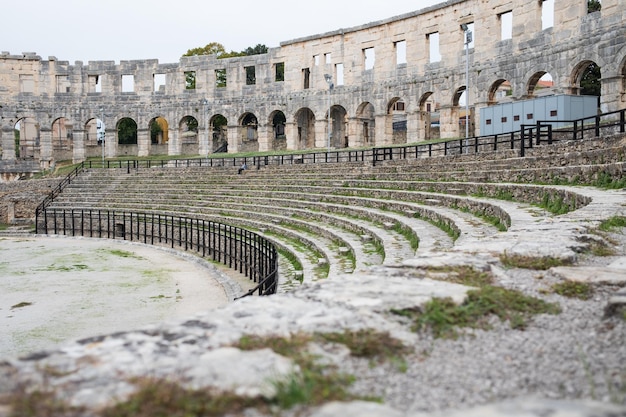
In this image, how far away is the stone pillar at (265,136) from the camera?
46.6 metres

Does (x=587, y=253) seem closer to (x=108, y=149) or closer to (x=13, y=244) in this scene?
(x=13, y=244)

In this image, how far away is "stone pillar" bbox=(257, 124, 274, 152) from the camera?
46.6 meters

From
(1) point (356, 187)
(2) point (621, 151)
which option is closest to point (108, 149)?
(1) point (356, 187)

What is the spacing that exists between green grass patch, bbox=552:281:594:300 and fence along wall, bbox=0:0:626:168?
983 inches

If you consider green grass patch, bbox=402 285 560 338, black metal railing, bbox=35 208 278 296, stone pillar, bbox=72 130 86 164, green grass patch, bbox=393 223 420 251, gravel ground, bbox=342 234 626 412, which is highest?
stone pillar, bbox=72 130 86 164

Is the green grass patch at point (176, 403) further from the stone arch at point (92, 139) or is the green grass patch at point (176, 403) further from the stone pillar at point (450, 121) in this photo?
the stone arch at point (92, 139)

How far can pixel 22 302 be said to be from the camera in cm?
1406

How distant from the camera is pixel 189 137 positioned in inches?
2307

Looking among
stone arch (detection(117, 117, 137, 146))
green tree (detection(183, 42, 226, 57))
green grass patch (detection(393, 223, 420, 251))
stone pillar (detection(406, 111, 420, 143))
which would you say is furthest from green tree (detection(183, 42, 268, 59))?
green grass patch (detection(393, 223, 420, 251))

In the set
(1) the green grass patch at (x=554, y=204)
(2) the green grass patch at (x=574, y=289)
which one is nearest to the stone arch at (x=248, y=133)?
(1) the green grass patch at (x=554, y=204)

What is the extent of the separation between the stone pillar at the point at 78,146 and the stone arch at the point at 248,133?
1353cm

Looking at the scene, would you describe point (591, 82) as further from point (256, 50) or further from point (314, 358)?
point (314, 358)

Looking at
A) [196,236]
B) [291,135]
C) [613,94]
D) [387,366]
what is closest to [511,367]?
[387,366]

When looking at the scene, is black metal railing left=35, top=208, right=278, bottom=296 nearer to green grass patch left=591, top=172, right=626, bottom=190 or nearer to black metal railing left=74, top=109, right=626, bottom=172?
green grass patch left=591, top=172, right=626, bottom=190
